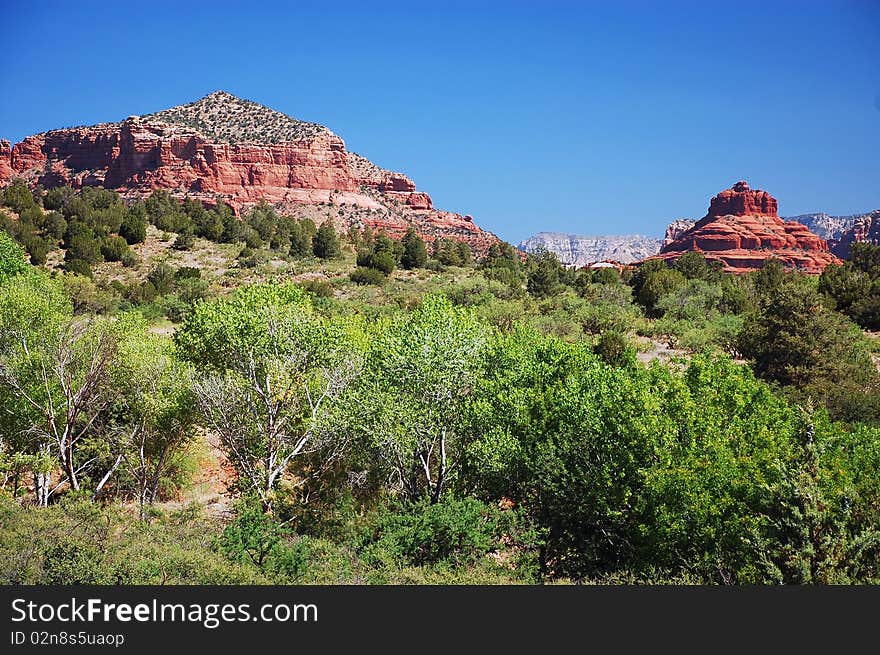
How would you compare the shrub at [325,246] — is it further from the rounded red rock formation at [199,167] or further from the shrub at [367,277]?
the rounded red rock formation at [199,167]

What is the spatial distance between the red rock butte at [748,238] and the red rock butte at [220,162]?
46227mm

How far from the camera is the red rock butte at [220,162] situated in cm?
13000

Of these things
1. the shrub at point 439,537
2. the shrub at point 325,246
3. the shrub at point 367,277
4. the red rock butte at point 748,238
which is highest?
the red rock butte at point 748,238

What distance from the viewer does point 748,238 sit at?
13638cm

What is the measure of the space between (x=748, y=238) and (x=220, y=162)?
109 m

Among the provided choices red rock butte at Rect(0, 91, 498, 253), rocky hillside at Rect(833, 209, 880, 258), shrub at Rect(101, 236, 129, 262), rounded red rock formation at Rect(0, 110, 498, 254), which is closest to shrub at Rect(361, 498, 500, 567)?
shrub at Rect(101, 236, 129, 262)

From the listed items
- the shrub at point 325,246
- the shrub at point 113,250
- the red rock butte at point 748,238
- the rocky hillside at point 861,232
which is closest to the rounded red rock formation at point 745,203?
the red rock butte at point 748,238

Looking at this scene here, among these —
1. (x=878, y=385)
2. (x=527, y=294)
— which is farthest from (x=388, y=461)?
(x=527, y=294)

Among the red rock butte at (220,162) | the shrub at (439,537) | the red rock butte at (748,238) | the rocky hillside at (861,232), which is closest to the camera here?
the shrub at (439,537)

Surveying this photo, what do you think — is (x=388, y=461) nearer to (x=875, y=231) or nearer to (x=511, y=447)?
(x=511, y=447)

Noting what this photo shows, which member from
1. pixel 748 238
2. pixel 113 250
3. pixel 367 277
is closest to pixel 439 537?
pixel 367 277

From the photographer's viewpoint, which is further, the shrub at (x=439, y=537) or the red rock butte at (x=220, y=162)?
the red rock butte at (x=220, y=162)

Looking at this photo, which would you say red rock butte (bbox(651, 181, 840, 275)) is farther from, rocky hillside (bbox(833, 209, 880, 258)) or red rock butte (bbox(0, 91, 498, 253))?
red rock butte (bbox(0, 91, 498, 253))

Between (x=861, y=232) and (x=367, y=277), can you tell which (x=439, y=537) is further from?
(x=861, y=232)
